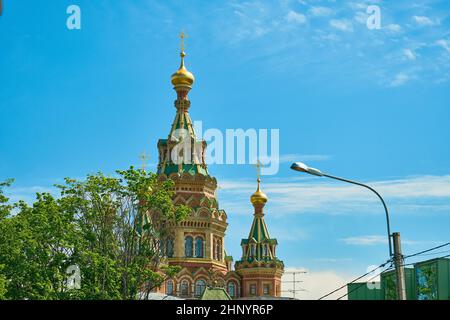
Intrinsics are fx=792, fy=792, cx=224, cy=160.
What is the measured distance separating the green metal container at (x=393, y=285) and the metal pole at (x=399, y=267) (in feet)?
37.5

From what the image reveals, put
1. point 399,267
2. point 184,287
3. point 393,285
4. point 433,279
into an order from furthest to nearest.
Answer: point 184,287 < point 393,285 < point 433,279 < point 399,267

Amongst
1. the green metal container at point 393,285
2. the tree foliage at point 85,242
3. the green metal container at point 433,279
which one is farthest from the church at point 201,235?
the green metal container at point 433,279

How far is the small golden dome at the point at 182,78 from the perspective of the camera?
74.1 meters

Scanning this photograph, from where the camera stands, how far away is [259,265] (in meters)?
73.8

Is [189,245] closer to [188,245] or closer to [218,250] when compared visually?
[188,245]

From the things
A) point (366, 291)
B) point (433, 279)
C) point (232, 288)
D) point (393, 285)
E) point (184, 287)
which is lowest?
point (433, 279)

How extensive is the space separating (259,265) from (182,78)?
18871 millimetres

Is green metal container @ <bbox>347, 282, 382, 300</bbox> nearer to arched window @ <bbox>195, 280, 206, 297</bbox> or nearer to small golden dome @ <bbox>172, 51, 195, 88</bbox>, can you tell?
arched window @ <bbox>195, 280, 206, 297</bbox>

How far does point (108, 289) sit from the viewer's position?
37.6m

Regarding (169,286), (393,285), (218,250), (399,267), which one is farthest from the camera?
(218,250)

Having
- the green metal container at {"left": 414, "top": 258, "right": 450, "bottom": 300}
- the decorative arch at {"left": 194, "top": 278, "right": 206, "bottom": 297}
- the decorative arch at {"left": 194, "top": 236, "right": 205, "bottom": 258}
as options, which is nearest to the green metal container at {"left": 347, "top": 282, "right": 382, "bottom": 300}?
the green metal container at {"left": 414, "top": 258, "right": 450, "bottom": 300}

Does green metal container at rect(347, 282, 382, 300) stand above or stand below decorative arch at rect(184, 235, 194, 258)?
below

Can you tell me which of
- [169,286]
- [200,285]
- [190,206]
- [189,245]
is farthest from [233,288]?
[190,206]

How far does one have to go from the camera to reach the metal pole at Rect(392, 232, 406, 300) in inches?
709
